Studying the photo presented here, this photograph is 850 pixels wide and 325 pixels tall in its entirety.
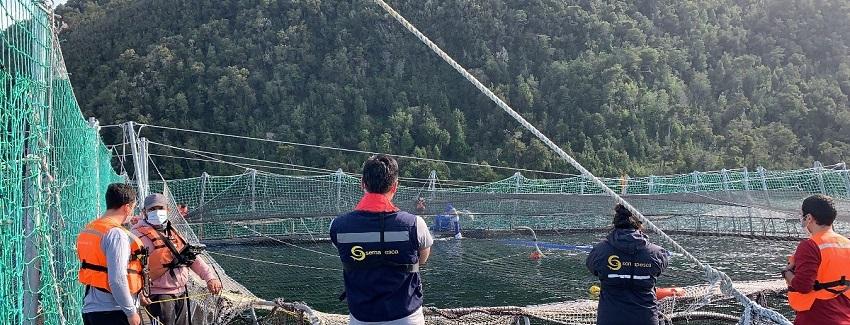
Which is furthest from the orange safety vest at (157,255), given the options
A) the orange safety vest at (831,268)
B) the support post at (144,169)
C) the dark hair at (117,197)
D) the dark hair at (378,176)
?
the support post at (144,169)

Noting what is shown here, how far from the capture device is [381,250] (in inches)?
108

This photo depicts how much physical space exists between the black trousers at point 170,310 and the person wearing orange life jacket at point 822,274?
11.2 ft

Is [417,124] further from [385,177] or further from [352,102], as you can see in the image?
[385,177]

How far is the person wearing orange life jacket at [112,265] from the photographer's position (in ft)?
10.3

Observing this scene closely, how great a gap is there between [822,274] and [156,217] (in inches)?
142

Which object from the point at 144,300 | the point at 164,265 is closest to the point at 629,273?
the point at 144,300

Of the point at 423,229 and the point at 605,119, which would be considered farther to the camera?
the point at 605,119

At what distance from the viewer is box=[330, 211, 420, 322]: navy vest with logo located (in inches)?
108

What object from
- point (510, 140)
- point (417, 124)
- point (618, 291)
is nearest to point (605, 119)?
point (510, 140)

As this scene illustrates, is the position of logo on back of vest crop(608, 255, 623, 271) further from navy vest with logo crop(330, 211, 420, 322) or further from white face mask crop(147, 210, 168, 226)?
white face mask crop(147, 210, 168, 226)

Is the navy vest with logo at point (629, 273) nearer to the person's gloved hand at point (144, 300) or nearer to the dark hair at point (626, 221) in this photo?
the dark hair at point (626, 221)

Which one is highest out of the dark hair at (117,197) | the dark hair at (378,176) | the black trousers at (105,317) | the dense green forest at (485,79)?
the dense green forest at (485,79)

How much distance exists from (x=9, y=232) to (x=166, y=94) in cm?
4384

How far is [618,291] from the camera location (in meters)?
3.54
